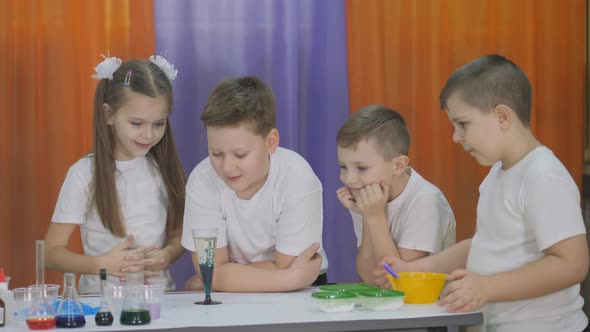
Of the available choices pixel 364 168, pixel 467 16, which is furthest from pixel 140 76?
pixel 467 16

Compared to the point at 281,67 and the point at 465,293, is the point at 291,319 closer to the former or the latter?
the point at 465,293

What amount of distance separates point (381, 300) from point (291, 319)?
0.77ft

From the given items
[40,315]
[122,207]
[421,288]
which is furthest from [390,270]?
[122,207]

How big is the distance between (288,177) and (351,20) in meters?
1.16

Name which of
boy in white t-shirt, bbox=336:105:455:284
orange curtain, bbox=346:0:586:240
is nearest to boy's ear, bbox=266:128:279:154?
boy in white t-shirt, bbox=336:105:455:284

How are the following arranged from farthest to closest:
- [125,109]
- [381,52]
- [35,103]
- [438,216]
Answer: [381,52] → [35,103] → [125,109] → [438,216]

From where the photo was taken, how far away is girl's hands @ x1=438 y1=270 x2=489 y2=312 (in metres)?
1.88

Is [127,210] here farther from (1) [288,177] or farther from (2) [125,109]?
(1) [288,177]

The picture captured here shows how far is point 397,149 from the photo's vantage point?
8.37ft

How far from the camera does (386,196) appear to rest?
245cm

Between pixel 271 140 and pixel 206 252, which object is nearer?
pixel 206 252

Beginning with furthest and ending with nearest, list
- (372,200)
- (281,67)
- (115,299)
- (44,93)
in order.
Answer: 1. (281,67)
2. (44,93)
3. (372,200)
4. (115,299)

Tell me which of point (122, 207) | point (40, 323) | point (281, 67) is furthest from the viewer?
point (281, 67)

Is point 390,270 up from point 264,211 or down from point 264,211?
down
